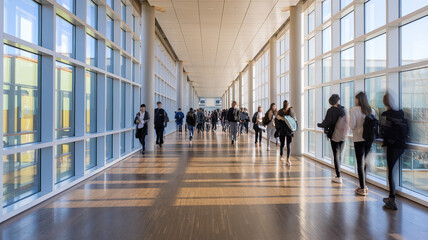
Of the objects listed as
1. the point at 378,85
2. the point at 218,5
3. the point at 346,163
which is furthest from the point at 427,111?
the point at 218,5

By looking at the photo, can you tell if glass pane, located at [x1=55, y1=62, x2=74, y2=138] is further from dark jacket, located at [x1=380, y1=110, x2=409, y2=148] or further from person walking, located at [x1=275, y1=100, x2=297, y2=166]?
dark jacket, located at [x1=380, y1=110, x2=409, y2=148]

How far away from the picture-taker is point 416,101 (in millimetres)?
5070

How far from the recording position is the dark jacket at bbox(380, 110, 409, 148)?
4.47 metres

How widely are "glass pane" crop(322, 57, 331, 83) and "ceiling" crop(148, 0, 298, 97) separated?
2.37 metres

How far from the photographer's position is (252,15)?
1161 centimetres

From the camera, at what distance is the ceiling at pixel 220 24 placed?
10430 mm

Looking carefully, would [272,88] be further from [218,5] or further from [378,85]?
[378,85]

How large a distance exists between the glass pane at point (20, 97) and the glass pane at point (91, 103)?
7.10 feet

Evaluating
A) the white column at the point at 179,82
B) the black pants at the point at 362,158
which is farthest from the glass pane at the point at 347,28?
the white column at the point at 179,82

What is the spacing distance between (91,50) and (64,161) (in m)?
2.79

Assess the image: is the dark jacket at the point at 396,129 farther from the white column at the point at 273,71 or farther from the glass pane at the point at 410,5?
the white column at the point at 273,71

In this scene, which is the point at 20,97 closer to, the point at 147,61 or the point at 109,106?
the point at 109,106

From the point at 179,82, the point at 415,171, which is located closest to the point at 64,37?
the point at 415,171

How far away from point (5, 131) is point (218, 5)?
7961mm
